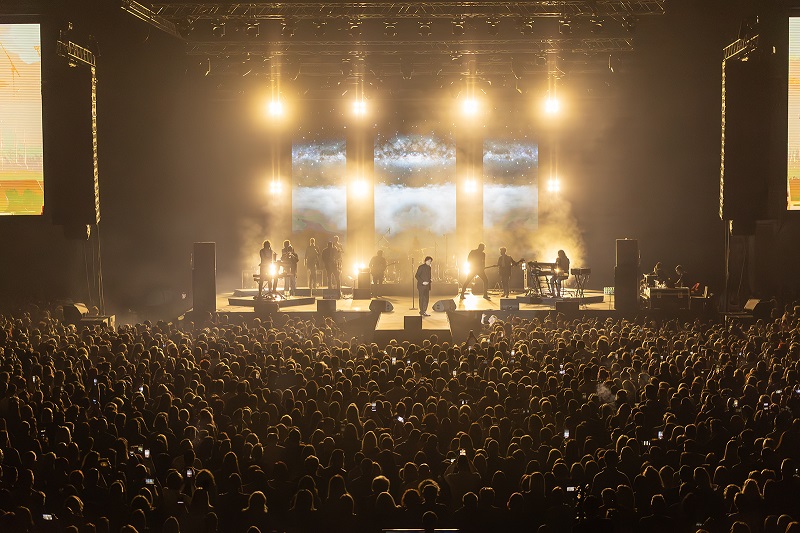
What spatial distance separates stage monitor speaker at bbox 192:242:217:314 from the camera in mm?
21578

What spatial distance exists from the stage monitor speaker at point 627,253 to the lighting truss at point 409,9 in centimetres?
581

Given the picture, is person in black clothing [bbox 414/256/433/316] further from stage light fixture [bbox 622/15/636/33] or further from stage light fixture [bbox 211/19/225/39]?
stage light fixture [bbox 211/19/225/39]

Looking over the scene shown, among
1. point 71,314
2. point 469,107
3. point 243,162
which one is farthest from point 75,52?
point 469,107

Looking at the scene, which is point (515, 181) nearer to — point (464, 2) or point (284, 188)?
point (284, 188)

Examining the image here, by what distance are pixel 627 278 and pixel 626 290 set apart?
12.3 inches

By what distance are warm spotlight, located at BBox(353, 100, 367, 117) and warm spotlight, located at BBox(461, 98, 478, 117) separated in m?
3.60

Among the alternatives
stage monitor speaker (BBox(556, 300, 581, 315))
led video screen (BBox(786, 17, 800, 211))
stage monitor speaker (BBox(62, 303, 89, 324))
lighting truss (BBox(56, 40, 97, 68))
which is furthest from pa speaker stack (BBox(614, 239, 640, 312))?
lighting truss (BBox(56, 40, 97, 68))

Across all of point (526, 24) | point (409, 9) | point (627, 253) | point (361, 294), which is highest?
point (409, 9)

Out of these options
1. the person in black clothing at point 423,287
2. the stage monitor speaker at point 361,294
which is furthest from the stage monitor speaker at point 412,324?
the stage monitor speaker at point 361,294

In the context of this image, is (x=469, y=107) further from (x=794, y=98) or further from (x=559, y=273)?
(x=794, y=98)

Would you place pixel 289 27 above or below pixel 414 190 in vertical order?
above

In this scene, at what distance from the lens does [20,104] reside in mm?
22688

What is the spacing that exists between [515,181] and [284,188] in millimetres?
8650

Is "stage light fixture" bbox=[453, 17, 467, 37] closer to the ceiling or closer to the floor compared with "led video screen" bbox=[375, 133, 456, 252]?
closer to the ceiling
